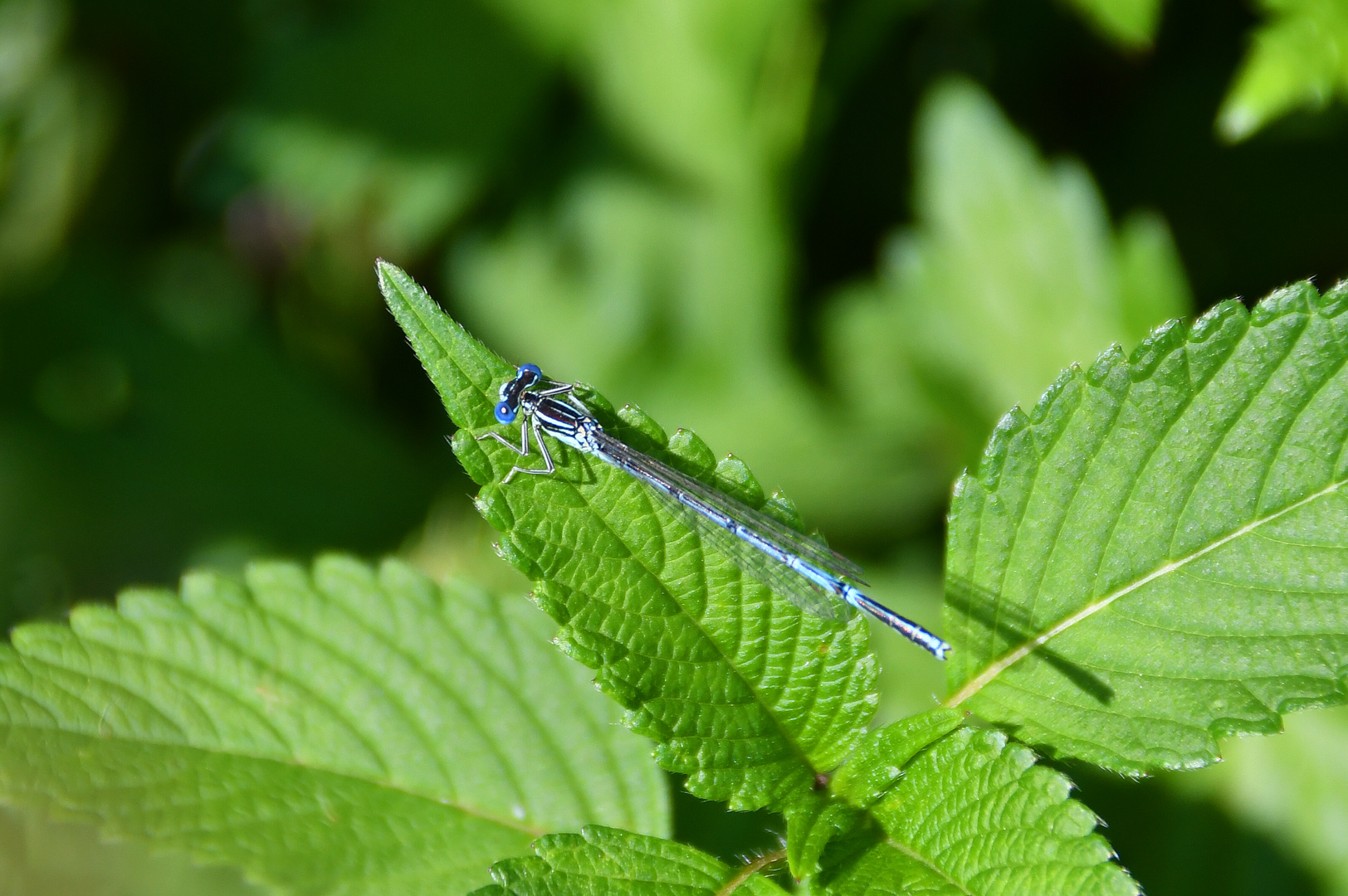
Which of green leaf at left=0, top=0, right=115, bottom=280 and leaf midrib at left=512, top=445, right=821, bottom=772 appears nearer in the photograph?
leaf midrib at left=512, top=445, right=821, bottom=772

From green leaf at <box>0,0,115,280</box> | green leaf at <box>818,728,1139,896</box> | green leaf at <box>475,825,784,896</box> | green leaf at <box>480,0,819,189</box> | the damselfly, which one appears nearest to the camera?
green leaf at <box>818,728,1139,896</box>

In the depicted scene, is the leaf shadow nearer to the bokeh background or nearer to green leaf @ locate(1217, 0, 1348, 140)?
green leaf @ locate(1217, 0, 1348, 140)

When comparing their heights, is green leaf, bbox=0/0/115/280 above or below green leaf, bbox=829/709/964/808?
above

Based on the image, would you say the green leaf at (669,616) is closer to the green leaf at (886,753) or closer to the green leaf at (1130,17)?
the green leaf at (886,753)

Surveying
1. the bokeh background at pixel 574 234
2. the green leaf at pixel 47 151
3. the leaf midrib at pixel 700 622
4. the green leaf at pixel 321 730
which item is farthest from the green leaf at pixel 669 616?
the green leaf at pixel 47 151

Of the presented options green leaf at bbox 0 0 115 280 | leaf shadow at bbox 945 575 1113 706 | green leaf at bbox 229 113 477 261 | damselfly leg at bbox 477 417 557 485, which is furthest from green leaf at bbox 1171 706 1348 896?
green leaf at bbox 0 0 115 280

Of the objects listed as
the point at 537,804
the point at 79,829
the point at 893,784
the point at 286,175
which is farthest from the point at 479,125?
the point at 893,784

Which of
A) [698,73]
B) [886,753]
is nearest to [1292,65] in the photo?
[886,753]

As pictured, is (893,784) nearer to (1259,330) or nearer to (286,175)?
(1259,330)
